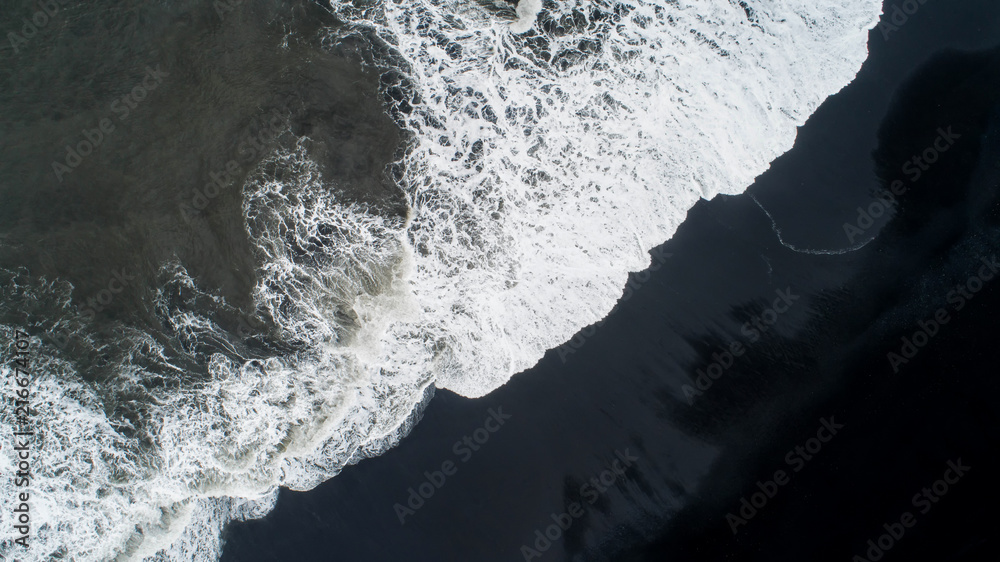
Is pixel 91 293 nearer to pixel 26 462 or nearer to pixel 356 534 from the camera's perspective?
pixel 26 462

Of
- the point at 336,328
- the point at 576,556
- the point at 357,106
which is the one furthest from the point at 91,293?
the point at 576,556

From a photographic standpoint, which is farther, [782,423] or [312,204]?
[782,423]

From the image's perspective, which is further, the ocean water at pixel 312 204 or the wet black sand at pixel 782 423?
the wet black sand at pixel 782 423

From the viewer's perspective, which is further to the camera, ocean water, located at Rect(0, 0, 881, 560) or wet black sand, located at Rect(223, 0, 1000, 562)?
wet black sand, located at Rect(223, 0, 1000, 562)

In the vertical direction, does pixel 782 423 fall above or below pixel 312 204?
above

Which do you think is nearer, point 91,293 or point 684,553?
point 91,293
